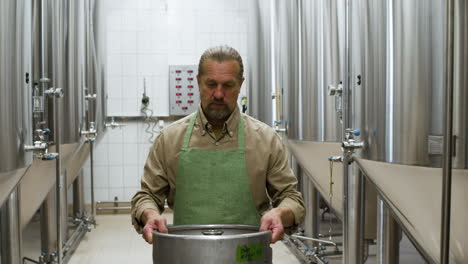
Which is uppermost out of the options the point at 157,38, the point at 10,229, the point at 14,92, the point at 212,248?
the point at 157,38

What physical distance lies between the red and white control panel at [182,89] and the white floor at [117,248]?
1.46 m

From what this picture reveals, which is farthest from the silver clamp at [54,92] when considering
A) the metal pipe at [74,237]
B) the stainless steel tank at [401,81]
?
the stainless steel tank at [401,81]

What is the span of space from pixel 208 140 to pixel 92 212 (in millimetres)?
3874

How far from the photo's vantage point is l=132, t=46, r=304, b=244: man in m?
1.91

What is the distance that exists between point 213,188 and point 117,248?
3.03m

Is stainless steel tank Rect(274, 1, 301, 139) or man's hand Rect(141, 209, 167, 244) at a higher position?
stainless steel tank Rect(274, 1, 301, 139)

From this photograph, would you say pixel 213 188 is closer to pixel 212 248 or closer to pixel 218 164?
pixel 218 164

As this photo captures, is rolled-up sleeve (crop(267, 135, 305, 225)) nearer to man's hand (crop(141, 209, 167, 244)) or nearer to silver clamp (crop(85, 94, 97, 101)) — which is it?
man's hand (crop(141, 209, 167, 244))

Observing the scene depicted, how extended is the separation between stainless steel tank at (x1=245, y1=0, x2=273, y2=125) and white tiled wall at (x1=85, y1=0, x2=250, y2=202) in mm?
756

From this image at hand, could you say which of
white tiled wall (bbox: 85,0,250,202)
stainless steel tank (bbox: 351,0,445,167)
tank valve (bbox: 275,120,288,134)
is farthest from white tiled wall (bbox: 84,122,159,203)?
stainless steel tank (bbox: 351,0,445,167)

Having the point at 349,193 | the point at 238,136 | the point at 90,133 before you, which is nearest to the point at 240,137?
the point at 238,136

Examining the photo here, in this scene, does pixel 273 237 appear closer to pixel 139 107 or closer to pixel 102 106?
pixel 102 106

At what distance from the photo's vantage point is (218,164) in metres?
1.97

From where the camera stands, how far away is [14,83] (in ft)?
7.88
